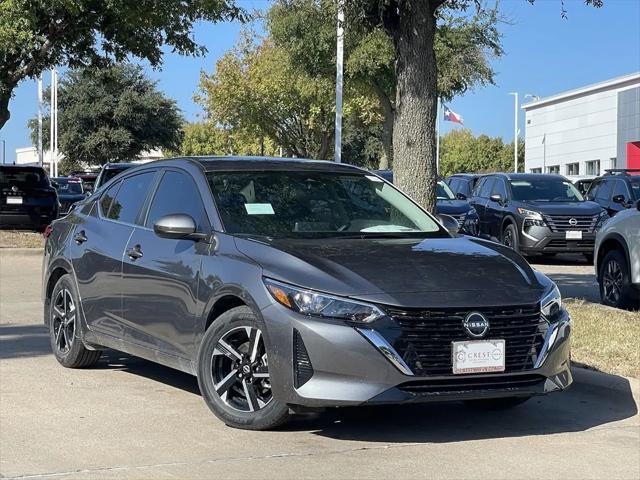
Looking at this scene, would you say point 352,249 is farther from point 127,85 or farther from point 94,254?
point 127,85

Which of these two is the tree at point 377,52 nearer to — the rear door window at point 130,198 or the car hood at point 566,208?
the car hood at point 566,208

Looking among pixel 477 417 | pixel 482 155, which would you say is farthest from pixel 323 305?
pixel 482 155

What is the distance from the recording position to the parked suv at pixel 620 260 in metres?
11.2

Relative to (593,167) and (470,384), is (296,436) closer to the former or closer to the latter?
(470,384)

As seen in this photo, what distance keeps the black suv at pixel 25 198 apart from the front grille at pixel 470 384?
20260 millimetres

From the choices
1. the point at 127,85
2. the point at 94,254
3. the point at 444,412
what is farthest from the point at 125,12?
the point at 127,85

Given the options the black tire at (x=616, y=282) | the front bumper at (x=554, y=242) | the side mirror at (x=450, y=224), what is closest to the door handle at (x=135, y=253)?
the side mirror at (x=450, y=224)

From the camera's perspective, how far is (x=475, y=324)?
5715 millimetres

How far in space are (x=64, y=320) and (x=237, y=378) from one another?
2676mm

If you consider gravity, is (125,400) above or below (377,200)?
below

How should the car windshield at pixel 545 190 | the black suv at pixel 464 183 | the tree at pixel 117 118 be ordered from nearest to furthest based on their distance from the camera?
the car windshield at pixel 545 190, the black suv at pixel 464 183, the tree at pixel 117 118

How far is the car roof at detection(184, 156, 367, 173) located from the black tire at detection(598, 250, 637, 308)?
491 cm

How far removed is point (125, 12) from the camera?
68.1ft

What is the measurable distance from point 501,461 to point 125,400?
9.14ft
